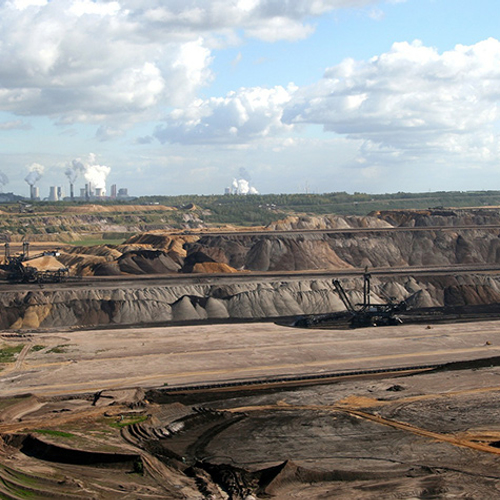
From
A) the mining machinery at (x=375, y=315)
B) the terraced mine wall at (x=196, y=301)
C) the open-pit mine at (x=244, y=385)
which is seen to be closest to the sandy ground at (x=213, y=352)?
the open-pit mine at (x=244, y=385)

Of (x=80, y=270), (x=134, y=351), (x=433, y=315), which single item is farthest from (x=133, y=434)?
(x=80, y=270)

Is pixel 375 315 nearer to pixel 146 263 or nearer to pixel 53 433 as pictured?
pixel 53 433

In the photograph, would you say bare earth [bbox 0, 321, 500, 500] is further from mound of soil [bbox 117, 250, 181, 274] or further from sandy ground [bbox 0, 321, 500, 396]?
mound of soil [bbox 117, 250, 181, 274]

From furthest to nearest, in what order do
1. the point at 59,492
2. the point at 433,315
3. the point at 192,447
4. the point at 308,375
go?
the point at 433,315, the point at 308,375, the point at 192,447, the point at 59,492

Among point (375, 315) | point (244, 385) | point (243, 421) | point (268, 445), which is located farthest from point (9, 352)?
point (375, 315)

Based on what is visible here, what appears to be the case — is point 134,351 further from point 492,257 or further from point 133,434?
point 492,257

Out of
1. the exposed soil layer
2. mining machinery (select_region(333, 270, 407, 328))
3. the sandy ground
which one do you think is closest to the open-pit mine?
the exposed soil layer
